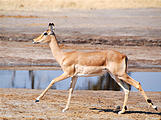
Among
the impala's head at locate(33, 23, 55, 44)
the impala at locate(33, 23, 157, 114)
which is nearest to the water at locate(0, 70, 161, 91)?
the impala's head at locate(33, 23, 55, 44)

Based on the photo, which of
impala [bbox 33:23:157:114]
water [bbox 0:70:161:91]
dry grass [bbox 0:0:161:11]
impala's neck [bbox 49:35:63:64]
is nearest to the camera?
impala [bbox 33:23:157:114]

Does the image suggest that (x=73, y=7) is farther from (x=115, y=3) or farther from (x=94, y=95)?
(x=94, y=95)

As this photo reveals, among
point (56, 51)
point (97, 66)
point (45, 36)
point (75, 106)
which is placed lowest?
point (75, 106)

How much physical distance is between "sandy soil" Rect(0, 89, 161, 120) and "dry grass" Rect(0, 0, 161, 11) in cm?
3460

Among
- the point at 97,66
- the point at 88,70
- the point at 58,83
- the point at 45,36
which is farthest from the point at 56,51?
the point at 58,83

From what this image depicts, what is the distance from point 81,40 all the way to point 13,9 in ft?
67.8

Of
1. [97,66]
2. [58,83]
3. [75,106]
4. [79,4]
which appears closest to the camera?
[97,66]

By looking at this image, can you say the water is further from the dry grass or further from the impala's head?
the dry grass

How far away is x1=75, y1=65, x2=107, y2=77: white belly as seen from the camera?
9.97 metres

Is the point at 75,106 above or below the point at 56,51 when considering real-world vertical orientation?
below

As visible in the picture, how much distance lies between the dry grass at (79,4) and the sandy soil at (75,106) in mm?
34605

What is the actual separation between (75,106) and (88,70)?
1515 millimetres

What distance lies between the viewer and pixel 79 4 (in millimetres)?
53344

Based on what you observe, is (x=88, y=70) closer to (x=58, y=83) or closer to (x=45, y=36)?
(x=45, y=36)
